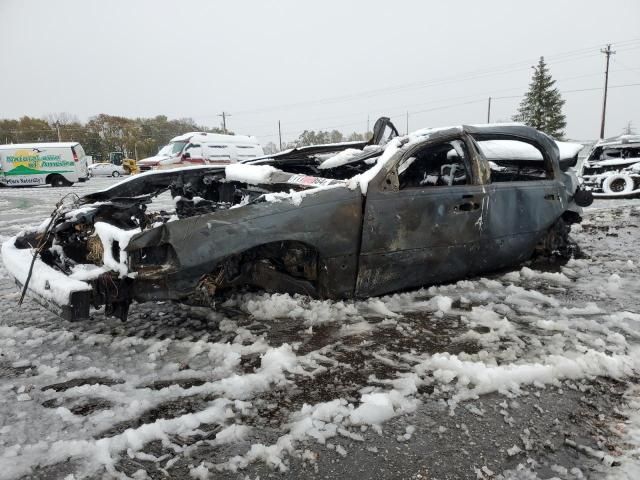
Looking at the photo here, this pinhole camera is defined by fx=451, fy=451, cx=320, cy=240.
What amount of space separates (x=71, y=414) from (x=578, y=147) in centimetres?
567

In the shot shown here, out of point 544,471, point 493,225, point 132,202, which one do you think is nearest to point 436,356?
point 544,471

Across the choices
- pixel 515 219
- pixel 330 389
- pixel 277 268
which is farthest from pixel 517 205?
pixel 330 389

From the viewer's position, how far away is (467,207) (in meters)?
3.80

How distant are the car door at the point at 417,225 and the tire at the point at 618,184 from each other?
910cm

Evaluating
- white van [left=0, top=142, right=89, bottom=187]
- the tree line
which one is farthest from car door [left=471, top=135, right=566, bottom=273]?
the tree line

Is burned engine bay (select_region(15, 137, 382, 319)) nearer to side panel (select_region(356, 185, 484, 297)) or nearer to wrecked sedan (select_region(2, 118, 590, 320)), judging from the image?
wrecked sedan (select_region(2, 118, 590, 320))

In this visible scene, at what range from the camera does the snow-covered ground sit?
1901 mm

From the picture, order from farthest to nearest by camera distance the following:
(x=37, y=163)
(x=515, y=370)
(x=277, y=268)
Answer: (x=37, y=163) < (x=277, y=268) < (x=515, y=370)

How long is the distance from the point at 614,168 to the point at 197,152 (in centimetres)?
1377

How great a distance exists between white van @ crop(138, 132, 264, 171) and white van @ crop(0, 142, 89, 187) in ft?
17.8

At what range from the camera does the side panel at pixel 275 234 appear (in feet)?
9.21

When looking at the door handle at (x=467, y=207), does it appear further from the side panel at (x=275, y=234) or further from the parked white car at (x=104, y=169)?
the parked white car at (x=104, y=169)

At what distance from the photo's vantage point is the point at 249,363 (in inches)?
107

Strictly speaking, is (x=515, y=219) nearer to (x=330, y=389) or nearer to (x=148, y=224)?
(x=330, y=389)
